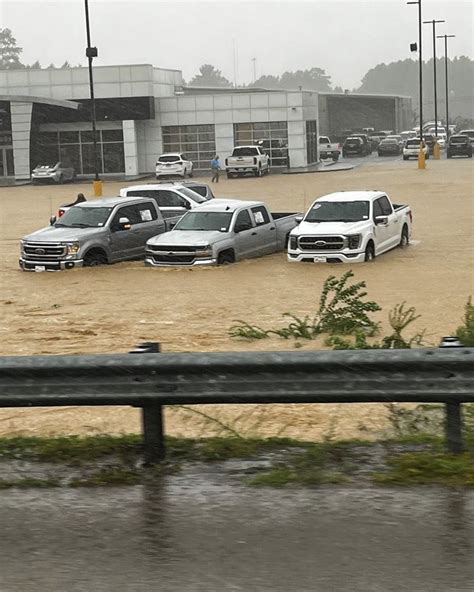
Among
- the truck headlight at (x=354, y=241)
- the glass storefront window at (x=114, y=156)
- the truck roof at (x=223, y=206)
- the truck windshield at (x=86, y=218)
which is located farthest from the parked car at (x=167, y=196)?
the glass storefront window at (x=114, y=156)

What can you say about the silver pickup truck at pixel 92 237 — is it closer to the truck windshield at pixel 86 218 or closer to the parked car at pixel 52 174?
the truck windshield at pixel 86 218

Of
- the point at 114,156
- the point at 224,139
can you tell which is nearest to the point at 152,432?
the point at 224,139

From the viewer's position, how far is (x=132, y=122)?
76.3m

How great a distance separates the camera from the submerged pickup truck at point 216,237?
24.8 meters

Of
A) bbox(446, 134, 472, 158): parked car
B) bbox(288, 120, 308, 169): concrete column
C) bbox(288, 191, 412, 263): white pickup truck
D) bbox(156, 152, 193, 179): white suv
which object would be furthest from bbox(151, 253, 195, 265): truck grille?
bbox(446, 134, 472, 158): parked car

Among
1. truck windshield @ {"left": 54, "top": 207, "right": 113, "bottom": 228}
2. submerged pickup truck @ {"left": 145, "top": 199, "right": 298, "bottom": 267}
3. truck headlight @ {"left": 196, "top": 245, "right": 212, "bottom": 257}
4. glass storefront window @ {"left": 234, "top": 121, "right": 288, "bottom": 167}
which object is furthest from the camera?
glass storefront window @ {"left": 234, "top": 121, "right": 288, "bottom": 167}

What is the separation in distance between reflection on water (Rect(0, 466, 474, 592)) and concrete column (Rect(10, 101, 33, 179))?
71845 mm

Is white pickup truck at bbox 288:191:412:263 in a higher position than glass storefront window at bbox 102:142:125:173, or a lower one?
lower

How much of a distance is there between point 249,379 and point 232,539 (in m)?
1.31

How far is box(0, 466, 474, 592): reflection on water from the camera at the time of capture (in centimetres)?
502

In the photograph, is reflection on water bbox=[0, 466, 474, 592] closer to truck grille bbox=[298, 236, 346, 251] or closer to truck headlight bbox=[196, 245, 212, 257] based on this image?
truck headlight bbox=[196, 245, 212, 257]

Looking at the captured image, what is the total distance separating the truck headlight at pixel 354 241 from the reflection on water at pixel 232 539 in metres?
18.9

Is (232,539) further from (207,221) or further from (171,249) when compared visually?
(207,221)

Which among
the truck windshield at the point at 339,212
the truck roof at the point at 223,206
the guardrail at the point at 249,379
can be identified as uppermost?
the truck roof at the point at 223,206
